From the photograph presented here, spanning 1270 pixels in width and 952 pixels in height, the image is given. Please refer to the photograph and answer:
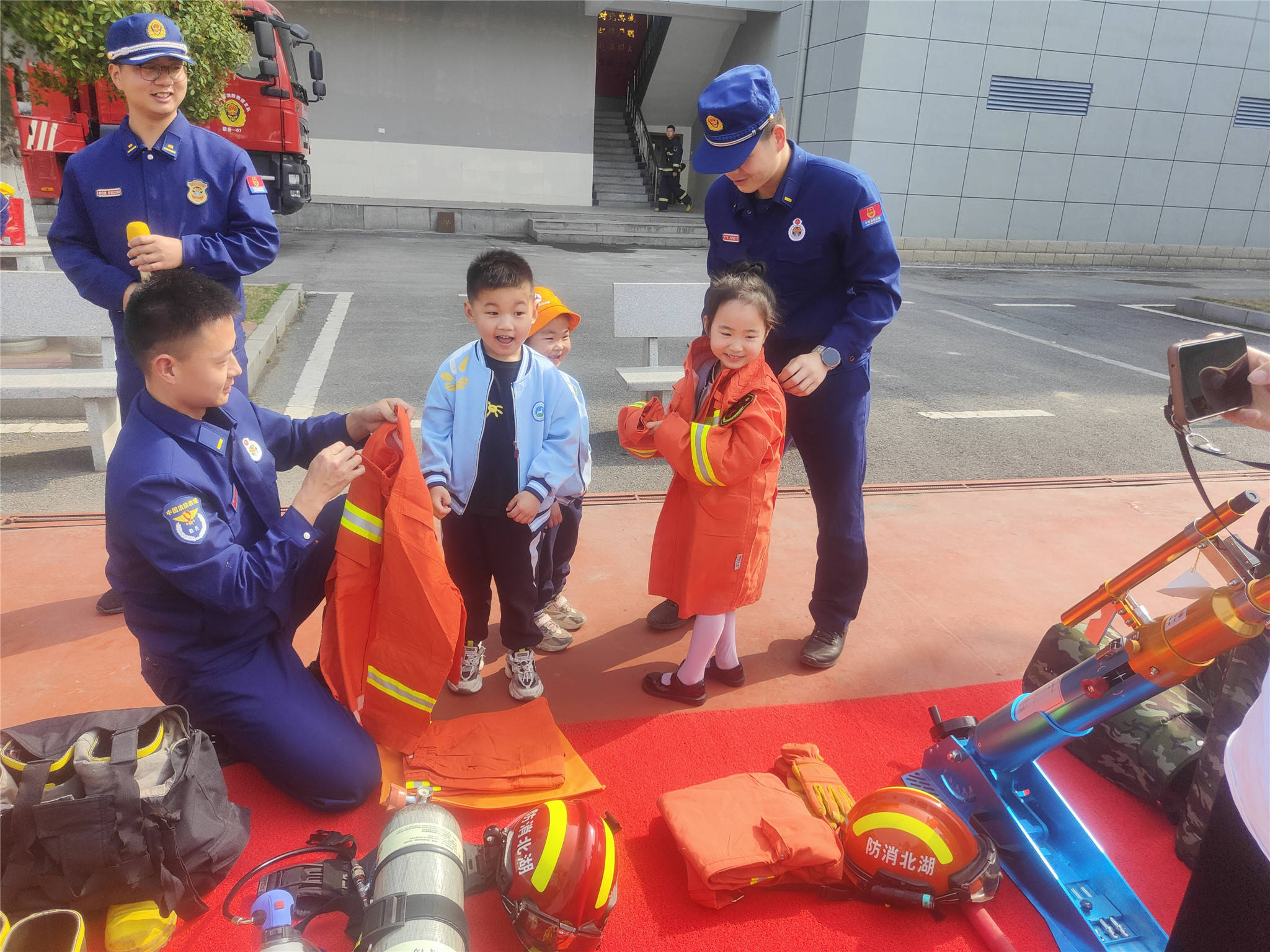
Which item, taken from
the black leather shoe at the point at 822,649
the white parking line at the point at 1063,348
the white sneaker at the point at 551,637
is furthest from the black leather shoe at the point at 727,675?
the white parking line at the point at 1063,348

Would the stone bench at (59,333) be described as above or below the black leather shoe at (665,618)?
above

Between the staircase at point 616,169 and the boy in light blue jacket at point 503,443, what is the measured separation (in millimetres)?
19737

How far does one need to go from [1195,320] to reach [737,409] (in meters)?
12.9

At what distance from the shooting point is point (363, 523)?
2496 millimetres

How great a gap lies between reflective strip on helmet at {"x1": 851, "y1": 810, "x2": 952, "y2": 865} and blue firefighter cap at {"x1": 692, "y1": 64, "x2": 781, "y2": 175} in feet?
6.32

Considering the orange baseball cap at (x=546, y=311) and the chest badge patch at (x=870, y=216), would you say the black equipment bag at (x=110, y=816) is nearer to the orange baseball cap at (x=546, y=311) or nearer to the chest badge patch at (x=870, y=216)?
the orange baseball cap at (x=546, y=311)

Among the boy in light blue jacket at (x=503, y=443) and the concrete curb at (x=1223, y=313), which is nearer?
the boy in light blue jacket at (x=503, y=443)

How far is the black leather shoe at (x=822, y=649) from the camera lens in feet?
10.5

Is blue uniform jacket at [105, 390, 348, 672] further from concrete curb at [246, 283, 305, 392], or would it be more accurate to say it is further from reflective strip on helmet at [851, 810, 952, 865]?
concrete curb at [246, 283, 305, 392]

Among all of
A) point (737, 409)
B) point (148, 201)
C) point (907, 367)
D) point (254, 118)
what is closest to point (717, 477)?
point (737, 409)

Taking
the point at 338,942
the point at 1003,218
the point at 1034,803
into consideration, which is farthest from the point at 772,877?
the point at 1003,218

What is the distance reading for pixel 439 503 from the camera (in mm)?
2676

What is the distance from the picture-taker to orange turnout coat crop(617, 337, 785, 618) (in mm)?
2635

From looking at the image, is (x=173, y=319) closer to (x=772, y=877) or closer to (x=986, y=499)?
(x=772, y=877)
